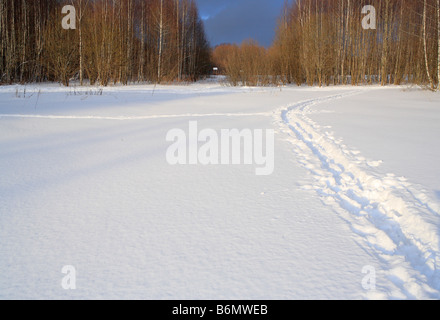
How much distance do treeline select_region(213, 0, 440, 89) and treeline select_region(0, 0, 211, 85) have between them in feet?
18.3

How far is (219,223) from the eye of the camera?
2324 millimetres

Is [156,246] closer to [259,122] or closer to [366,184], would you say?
[366,184]

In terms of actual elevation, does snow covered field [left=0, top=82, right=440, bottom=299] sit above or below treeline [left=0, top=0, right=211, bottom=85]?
below

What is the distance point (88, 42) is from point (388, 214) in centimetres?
1949

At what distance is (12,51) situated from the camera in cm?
1989

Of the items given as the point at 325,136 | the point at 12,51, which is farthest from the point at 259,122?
the point at 12,51

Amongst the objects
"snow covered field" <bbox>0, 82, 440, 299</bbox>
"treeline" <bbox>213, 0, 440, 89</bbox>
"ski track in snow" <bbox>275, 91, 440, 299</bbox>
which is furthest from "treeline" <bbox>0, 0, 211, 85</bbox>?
"ski track in snow" <bbox>275, 91, 440, 299</bbox>

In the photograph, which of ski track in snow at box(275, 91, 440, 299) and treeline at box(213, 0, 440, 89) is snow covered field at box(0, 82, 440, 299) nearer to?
ski track in snow at box(275, 91, 440, 299)

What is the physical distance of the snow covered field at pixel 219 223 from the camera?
63.9 inches

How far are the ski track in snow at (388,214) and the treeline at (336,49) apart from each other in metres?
19.9

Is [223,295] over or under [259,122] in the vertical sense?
under

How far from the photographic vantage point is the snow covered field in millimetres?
1624

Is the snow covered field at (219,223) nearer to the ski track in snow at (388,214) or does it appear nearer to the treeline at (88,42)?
the ski track in snow at (388,214)

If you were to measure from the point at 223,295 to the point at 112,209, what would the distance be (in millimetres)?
1346
